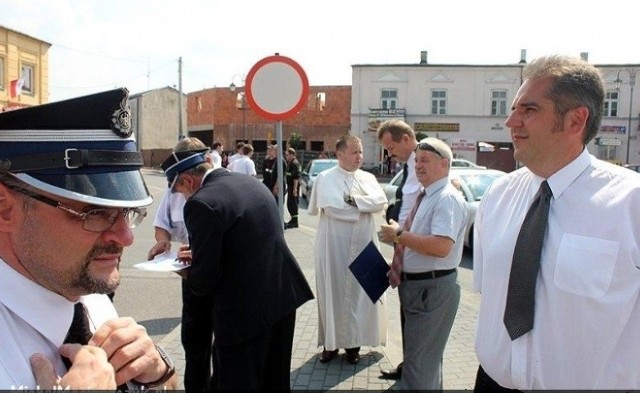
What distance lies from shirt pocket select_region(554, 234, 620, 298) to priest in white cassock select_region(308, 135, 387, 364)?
2.83 meters

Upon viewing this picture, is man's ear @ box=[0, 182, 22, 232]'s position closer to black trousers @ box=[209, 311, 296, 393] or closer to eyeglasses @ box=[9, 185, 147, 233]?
eyeglasses @ box=[9, 185, 147, 233]

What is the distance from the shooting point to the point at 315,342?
17.4 ft

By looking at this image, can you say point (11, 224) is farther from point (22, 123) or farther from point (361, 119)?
point (361, 119)

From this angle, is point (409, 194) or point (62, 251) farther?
point (409, 194)

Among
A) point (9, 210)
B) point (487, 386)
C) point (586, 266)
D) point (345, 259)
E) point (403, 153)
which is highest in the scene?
point (403, 153)

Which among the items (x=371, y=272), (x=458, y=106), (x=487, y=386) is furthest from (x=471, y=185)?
(x=458, y=106)

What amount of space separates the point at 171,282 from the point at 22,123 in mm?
6593

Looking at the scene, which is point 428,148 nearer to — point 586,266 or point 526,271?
point 526,271

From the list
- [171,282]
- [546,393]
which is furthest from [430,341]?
[171,282]

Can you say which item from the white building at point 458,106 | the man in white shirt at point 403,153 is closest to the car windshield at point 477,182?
the man in white shirt at point 403,153

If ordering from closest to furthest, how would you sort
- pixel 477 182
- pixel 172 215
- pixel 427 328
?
pixel 427 328
pixel 172 215
pixel 477 182

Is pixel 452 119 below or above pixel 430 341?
above

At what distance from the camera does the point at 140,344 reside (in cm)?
131

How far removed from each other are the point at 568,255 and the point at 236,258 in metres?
1.83
